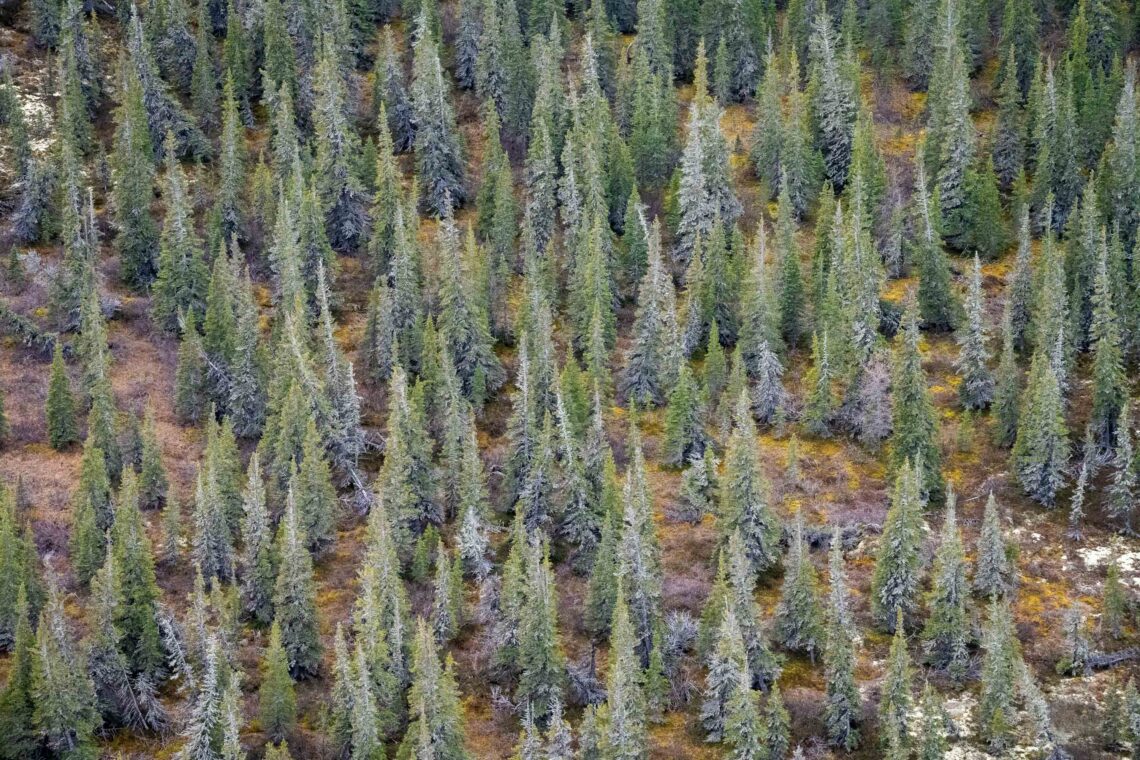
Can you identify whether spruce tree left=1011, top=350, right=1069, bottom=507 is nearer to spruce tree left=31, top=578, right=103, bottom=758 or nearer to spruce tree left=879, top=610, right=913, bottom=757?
spruce tree left=879, top=610, right=913, bottom=757

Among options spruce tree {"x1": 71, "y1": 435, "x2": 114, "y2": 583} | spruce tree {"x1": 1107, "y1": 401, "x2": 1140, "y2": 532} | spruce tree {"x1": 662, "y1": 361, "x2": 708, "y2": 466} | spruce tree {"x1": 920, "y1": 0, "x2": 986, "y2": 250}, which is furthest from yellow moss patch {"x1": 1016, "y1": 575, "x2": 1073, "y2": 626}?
spruce tree {"x1": 71, "y1": 435, "x2": 114, "y2": 583}

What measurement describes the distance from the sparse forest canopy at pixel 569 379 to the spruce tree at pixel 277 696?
0.20 metres

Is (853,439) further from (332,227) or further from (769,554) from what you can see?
(332,227)

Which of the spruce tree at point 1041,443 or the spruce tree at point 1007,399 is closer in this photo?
the spruce tree at point 1041,443

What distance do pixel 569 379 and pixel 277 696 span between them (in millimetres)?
23122

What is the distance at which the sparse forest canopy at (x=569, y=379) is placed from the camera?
78562 mm

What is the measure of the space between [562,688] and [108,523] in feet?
74.7

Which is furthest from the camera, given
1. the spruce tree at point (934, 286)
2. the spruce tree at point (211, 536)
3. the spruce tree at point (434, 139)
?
the spruce tree at point (434, 139)

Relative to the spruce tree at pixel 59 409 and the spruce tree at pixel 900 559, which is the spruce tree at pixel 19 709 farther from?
the spruce tree at pixel 900 559

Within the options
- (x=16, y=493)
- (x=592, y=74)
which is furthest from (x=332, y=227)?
(x=16, y=493)

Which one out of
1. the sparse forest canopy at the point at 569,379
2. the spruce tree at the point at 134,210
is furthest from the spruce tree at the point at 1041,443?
the spruce tree at the point at 134,210

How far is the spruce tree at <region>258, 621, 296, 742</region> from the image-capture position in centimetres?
7681

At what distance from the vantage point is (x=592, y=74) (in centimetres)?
11438

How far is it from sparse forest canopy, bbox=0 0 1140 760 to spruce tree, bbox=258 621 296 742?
20cm
